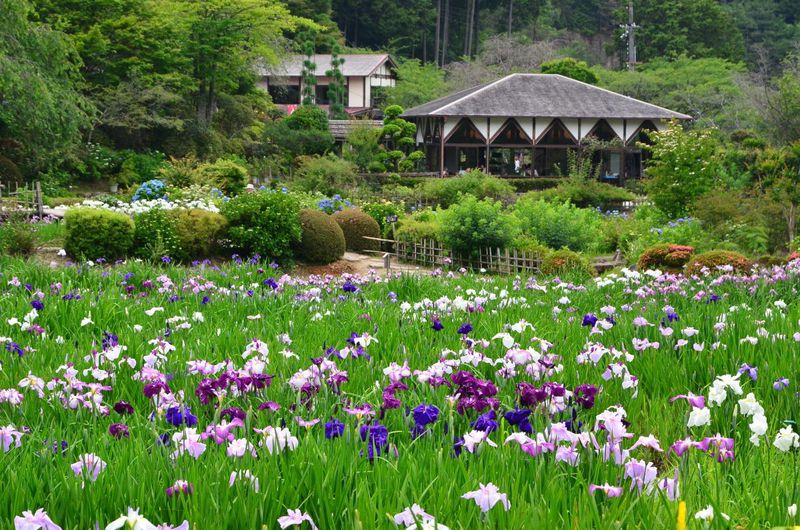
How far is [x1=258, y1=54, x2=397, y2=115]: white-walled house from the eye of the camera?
194 feet

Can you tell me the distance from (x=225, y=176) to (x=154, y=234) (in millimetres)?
10546

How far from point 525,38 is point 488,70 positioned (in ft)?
40.2

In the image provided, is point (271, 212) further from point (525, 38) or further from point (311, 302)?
point (525, 38)

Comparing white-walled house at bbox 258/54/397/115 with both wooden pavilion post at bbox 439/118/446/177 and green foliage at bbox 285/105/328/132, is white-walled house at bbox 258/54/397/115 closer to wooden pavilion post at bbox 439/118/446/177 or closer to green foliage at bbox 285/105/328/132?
green foliage at bbox 285/105/328/132

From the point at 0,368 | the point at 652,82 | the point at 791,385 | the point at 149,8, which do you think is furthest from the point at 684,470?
the point at 652,82

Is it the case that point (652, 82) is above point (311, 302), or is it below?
above

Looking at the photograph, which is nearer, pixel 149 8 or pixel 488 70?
pixel 149 8

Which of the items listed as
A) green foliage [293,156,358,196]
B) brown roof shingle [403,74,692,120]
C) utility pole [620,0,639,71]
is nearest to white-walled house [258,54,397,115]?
brown roof shingle [403,74,692,120]

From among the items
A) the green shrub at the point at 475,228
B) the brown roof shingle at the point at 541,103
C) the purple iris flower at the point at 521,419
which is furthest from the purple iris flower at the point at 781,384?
the brown roof shingle at the point at 541,103

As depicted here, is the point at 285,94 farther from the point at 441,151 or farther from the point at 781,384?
the point at 781,384

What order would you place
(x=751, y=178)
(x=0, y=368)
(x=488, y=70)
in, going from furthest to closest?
(x=488, y=70) → (x=751, y=178) → (x=0, y=368)

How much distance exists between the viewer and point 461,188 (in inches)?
1161

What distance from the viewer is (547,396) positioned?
9.83 ft

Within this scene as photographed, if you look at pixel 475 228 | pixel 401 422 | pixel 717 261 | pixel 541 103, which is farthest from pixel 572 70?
pixel 401 422
